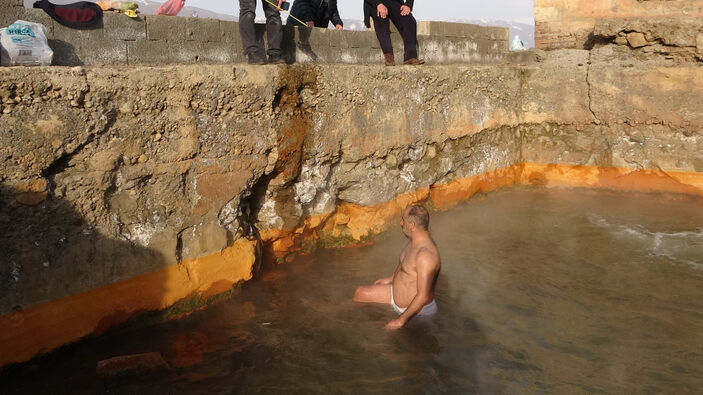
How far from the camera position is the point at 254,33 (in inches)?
208

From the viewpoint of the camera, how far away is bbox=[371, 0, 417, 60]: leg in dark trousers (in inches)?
270

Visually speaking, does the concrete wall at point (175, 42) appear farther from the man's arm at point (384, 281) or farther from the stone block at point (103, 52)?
the man's arm at point (384, 281)

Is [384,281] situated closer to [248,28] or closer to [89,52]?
[248,28]

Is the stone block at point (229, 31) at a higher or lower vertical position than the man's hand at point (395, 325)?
higher

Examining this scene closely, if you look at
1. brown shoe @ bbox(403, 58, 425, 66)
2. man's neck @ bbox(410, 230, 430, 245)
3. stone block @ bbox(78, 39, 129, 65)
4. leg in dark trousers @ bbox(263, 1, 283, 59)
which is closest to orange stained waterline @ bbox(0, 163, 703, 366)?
man's neck @ bbox(410, 230, 430, 245)

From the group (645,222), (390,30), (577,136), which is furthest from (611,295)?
(390,30)

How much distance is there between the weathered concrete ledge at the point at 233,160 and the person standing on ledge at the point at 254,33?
0.47m

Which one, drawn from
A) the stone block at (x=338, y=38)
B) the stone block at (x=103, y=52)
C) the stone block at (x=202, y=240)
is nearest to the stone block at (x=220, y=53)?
the stone block at (x=103, y=52)

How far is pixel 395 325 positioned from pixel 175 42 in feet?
9.79

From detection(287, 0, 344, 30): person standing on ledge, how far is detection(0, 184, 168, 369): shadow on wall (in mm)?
4556

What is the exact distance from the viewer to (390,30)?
7.34 meters

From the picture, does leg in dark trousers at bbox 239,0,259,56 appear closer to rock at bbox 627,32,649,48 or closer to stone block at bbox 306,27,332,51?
stone block at bbox 306,27,332,51

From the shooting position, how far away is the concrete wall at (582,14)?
8.98 meters

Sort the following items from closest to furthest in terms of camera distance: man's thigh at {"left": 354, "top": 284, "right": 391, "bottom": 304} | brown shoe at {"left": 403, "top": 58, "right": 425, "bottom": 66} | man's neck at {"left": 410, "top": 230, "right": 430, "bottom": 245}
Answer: man's neck at {"left": 410, "top": 230, "right": 430, "bottom": 245} → man's thigh at {"left": 354, "top": 284, "right": 391, "bottom": 304} → brown shoe at {"left": 403, "top": 58, "right": 425, "bottom": 66}
